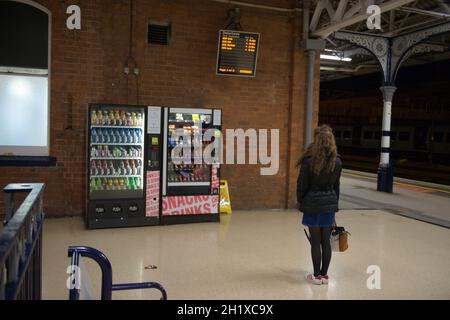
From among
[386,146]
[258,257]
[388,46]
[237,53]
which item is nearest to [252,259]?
[258,257]

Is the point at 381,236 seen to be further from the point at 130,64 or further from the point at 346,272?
the point at 130,64

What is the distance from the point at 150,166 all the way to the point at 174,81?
1.64m

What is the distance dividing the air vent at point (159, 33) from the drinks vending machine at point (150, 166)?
1.34 meters

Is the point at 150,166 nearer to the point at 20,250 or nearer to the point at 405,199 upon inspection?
the point at 20,250

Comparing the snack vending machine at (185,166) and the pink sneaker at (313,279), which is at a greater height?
the snack vending machine at (185,166)

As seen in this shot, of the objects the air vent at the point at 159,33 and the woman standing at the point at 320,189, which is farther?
the air vent at the point at 159,33

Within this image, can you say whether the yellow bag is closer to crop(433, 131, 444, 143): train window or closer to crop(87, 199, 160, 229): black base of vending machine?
crop(87, 199, 160, 229): black base of vending machine

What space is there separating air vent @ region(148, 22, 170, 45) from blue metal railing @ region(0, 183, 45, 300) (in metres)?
4.76

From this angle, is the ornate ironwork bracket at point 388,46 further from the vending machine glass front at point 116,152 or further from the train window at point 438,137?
the train window at point 438,137

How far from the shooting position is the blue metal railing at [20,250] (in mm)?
1701

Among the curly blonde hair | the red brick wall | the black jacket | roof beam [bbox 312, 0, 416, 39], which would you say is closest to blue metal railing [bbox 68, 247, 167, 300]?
the black jacket

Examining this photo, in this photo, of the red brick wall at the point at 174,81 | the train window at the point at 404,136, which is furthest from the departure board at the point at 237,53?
the train window at the point at 404,136

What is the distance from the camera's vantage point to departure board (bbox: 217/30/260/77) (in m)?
7.36
